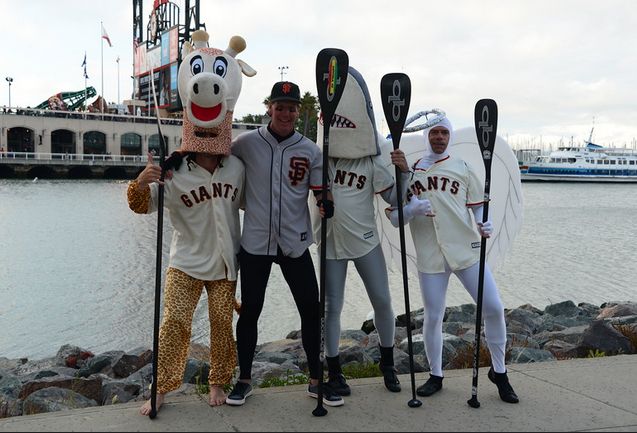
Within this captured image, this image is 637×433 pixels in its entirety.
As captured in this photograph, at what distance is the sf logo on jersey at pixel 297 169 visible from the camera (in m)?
4.43

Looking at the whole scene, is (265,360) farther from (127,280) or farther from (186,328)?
(127,280)

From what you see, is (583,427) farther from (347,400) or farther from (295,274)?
(295,274)

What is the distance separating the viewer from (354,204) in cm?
462

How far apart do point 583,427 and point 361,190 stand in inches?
84.1

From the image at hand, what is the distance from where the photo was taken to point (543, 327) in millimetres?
9539

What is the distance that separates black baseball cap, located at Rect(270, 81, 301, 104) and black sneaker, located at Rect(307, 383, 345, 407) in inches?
79.2

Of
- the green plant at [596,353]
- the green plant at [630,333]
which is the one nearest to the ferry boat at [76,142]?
the green plant at [630,333]

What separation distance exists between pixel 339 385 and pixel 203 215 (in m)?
1.56

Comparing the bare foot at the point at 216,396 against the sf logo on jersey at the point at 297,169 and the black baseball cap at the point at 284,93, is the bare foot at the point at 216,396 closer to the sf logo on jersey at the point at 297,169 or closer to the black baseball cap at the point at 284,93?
the sf logo on jersey at the point at 297,169

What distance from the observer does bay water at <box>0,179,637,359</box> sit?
35.2 ft

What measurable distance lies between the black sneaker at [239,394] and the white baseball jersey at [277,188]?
924 mm

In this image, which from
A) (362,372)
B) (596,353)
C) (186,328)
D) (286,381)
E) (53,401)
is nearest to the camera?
(186,328)

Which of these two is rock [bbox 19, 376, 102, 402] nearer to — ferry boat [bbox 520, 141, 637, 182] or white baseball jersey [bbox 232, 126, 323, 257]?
white baseball jersey [bbox 232, 126, 323, 257]

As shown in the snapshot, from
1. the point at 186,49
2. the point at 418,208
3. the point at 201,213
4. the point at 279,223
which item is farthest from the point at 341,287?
the point at 186,49
